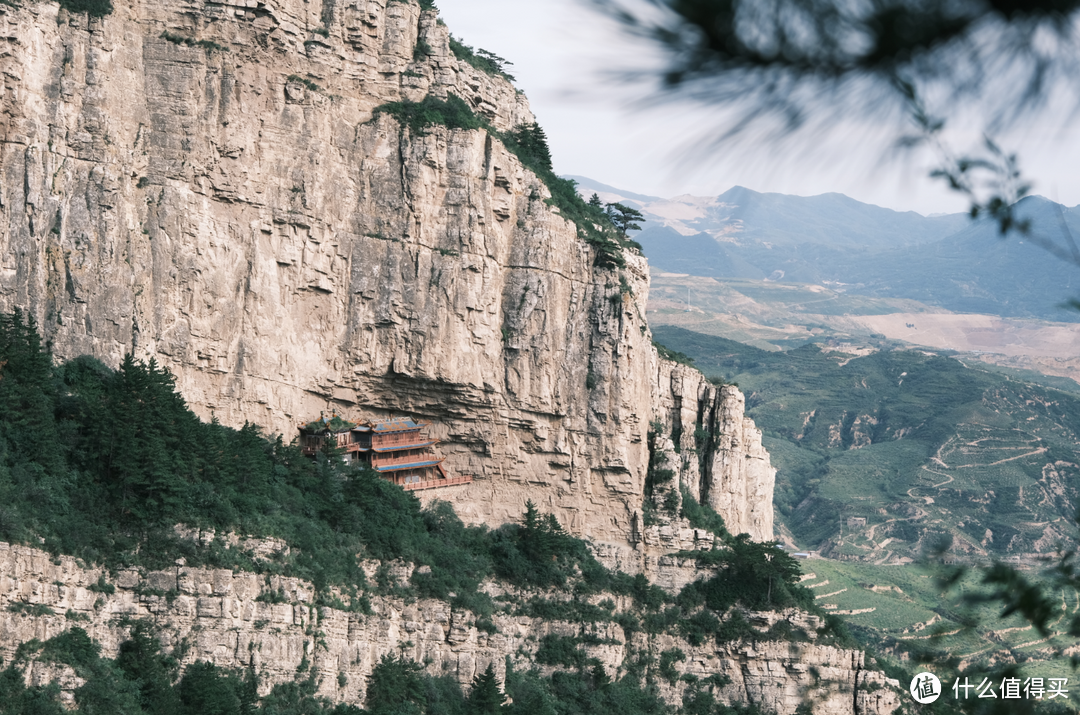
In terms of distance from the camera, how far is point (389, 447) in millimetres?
30922

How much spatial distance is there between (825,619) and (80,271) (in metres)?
21.5

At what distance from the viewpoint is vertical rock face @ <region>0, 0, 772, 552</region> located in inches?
1017

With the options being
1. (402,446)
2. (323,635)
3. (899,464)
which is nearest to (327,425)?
(402,446)

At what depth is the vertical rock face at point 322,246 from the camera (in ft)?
84.7

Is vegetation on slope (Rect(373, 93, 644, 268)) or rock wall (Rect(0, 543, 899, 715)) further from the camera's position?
vegetation on slope (Rect(373, 93, 644, 268))

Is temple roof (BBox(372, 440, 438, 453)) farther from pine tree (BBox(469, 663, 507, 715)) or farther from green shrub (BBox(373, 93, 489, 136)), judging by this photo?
green shrub (BBox(373, 93, 489, 136))

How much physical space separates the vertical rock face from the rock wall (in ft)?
12.3

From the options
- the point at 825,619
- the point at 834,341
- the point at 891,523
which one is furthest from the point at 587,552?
the point at 834,341

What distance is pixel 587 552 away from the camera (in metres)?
32.8

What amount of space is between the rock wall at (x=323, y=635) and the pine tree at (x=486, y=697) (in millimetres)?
1165

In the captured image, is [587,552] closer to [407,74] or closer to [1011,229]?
[407,74]

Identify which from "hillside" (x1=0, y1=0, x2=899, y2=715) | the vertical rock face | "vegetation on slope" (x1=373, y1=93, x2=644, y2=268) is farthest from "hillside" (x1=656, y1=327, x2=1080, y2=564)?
the vertical rock face

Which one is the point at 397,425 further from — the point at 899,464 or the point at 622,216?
the point at 899,464

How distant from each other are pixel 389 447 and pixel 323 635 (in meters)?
6.50
